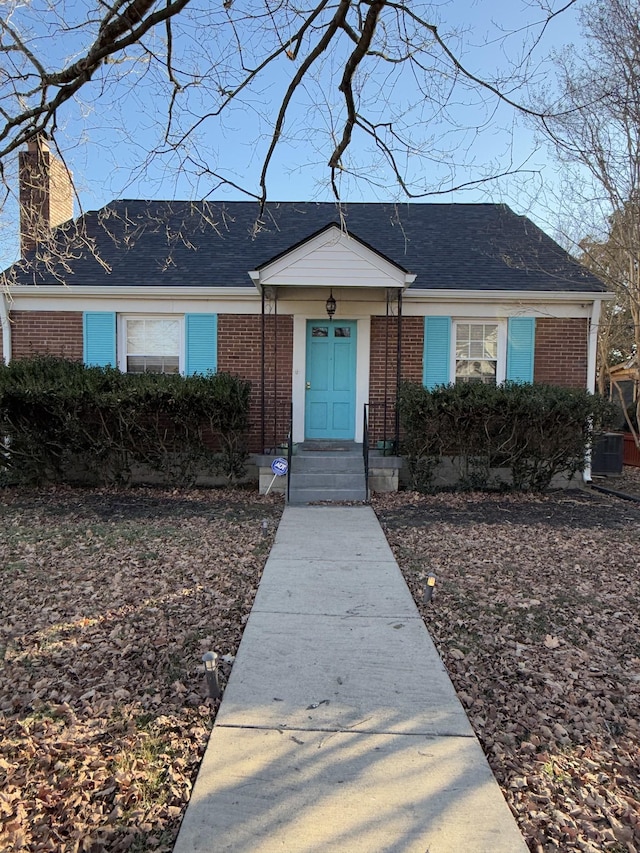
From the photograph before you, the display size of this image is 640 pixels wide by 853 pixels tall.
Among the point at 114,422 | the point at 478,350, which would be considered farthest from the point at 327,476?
the point at 478,350

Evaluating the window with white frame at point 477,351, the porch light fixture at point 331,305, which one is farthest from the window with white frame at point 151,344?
the window with white frame at point 477,351

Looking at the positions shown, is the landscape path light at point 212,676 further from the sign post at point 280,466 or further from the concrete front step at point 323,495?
the sign post at point 280,466

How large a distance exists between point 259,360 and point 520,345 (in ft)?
15.3

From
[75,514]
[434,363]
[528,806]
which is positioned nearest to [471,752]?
[528,806]

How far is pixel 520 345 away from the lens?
31.2 feet

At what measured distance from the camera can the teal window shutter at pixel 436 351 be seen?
950 cm

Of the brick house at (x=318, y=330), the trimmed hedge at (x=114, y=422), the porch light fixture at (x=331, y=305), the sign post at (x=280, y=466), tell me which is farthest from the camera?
the brick house at (x=318, y=330)

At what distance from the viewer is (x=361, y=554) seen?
214 inches

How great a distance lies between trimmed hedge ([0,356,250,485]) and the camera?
7.82 metres

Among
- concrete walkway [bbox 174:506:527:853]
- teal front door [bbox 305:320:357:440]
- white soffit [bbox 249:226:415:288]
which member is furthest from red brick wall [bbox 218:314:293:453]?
concrete walkway [bbox 174:506:527:853]

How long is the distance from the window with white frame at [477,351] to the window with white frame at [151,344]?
16.7 feet

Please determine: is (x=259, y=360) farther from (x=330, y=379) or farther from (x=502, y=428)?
(x=502, y=428)

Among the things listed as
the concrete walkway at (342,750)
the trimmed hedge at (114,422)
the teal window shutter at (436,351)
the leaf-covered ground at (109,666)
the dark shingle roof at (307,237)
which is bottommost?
the leaf-covered ground at (109,666)

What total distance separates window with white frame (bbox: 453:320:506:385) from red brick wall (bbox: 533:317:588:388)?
707 mm
